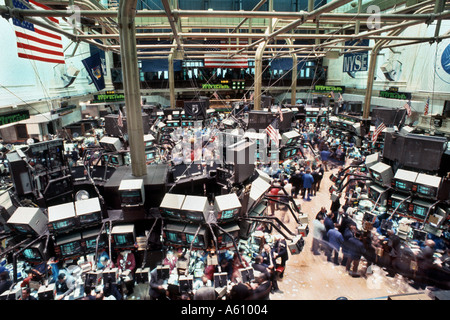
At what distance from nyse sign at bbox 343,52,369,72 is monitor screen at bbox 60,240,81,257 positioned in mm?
20673

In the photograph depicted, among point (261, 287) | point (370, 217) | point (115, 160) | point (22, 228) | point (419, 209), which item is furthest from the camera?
point (115, 160)

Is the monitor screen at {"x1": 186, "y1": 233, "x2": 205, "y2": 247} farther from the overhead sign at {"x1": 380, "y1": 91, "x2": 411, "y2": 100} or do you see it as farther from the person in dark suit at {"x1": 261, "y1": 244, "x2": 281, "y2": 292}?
the overhead sign at {"x1": 380, "y1": 91, "x2": 411, "y2": 100}

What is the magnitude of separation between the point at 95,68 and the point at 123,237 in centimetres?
940

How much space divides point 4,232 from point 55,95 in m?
16.1

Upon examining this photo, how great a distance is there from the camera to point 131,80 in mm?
7316

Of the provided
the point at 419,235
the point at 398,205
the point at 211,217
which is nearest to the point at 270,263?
the point at 211,217

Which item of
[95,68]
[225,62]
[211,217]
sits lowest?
[211,217]

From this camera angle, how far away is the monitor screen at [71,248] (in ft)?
21.1

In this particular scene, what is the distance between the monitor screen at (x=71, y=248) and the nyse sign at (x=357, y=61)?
20.7 m

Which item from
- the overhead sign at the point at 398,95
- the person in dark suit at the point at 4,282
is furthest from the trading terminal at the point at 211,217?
the overhead sign at the point at 398,95

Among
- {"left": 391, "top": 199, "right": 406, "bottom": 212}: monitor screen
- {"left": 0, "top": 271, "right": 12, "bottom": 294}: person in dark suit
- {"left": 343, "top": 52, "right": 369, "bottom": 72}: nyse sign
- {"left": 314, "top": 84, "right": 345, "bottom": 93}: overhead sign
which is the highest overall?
{"left": 343, "top": 52, "right": 369, "bottom": 72}: nyse sign

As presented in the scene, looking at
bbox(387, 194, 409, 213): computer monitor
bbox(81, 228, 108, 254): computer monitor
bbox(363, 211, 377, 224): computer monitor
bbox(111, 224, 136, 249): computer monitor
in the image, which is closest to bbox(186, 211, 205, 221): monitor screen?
bbox(111, 224, 136, 249): computer monitor

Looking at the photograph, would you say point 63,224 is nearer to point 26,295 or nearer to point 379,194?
point 26,295

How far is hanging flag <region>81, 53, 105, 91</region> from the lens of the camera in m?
12.2
